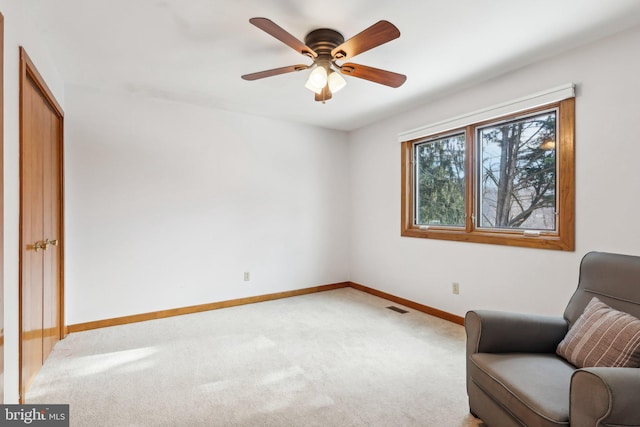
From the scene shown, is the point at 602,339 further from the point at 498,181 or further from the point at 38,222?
the point at 38,222

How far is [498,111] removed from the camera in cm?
300

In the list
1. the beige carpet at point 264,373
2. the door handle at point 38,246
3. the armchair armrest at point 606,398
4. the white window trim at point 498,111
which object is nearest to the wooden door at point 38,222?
the door handle at point 38,246

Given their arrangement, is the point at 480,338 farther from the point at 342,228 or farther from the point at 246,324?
the point at 342,228

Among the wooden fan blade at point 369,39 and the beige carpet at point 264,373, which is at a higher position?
the wooden fan blade at point 369,39

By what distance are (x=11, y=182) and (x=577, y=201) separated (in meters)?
3.71

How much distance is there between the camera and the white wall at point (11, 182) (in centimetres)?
168

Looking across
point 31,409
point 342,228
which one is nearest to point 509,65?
point 342,228

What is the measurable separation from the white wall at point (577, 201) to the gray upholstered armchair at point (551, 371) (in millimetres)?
619

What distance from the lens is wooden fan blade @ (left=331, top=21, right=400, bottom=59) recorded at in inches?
69.8

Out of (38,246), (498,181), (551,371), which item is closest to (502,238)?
(498,181)

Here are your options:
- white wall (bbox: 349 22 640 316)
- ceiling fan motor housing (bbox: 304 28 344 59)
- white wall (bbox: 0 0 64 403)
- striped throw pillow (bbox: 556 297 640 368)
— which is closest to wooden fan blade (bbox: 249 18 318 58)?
ceiling fan motor housing (bbox: 304 28 344 59)

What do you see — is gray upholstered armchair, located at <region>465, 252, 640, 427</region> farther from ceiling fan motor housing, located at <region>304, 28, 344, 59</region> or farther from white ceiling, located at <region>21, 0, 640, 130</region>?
ceiling fan motor housing, located at <region>304, 28, 344, 59</region>

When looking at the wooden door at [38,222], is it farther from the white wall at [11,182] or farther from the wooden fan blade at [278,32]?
the wooden fan blade at [278,32]

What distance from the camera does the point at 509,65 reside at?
280 cm
